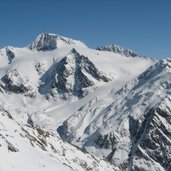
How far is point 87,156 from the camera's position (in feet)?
440

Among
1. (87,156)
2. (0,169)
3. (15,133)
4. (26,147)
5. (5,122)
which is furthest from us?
(87,156)

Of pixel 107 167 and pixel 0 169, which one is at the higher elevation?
pixel 107 167

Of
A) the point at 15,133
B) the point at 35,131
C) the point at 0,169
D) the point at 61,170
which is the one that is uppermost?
the point at 35,131

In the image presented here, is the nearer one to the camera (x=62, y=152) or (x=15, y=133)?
(x=15, y=133)

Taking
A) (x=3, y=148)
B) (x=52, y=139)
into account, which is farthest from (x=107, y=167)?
(x=3, y=148)

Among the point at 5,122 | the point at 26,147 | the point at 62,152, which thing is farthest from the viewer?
the point at 62,152

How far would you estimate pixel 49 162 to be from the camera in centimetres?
7381

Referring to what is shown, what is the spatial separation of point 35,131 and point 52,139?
22.7 feet

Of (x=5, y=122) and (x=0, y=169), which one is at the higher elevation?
(x=5, y=122)

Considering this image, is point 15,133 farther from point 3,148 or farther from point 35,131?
point 35,131

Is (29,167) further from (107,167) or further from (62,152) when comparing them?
(107,167)

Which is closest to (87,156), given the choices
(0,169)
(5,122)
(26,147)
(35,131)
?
(35,131)

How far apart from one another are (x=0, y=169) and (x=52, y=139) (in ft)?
208

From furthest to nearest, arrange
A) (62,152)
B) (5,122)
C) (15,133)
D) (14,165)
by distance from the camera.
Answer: (62,152) < (5,122) < (15,133) < (14,165)
